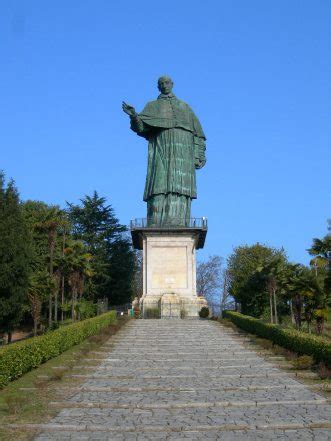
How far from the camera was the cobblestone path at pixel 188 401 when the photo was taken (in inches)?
364

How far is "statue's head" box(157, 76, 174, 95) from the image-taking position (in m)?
45.2

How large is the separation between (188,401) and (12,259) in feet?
61.9

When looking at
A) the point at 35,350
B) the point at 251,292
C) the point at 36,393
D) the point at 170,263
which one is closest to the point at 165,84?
the point at 170,263

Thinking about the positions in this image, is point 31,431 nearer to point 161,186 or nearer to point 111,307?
point 161,186

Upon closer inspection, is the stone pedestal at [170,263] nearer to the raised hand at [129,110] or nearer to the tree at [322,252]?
the raised hand at [129,110]

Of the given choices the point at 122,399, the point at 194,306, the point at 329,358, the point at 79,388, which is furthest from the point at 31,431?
the point at 194,306

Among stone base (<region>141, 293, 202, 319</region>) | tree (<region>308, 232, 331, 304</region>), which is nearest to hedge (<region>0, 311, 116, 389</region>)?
tree (<region>308, 232, 331, 304</region>)

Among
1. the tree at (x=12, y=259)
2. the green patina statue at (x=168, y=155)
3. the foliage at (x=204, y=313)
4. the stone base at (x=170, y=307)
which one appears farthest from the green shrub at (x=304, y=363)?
the green patina statue at (x=168, y=155)

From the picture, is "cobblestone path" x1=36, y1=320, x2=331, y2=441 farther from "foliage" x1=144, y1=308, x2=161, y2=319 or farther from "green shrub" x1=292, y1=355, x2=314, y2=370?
"foliage" x1=144, y1=308, x2=161, y2=319

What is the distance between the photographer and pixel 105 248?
171 feet

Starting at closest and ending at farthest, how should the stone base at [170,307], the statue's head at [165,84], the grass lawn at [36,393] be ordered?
the grass lawn at [36,393] → the stone base at [170,307] → the statue's head at [165,84]

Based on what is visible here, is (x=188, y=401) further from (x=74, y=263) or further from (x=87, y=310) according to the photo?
(x=87, y=310)

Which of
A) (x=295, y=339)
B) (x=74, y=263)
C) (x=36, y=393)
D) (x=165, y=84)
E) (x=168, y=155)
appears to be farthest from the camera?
(x=165, y=84)

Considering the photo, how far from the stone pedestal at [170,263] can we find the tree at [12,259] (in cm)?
1193
